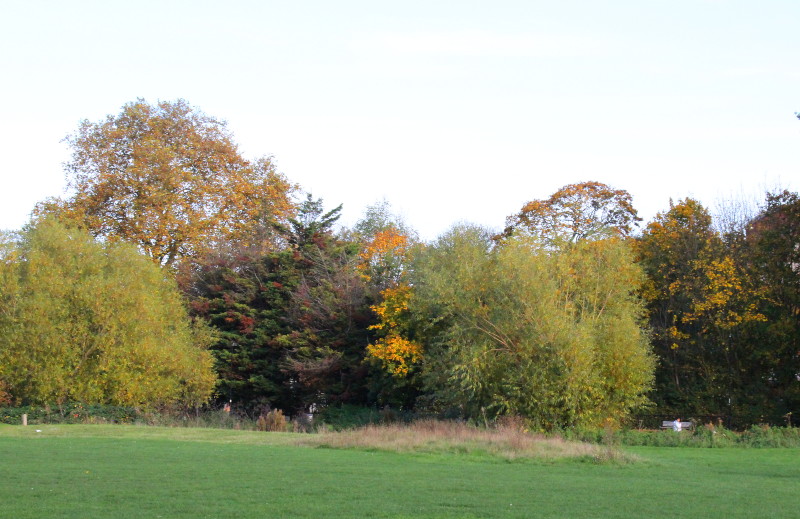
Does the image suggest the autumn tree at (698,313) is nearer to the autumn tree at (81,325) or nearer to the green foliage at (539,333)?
the green foliage at (539,333)

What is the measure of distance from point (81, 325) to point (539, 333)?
71.9ft

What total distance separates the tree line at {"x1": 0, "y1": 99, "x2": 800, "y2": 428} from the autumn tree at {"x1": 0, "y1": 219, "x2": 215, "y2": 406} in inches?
4.2

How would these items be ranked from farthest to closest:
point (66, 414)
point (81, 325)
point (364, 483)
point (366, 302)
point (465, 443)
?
point (366, 302)
point (81, 325)
point (66, 414)
point (465, 443)
point (364, 483)

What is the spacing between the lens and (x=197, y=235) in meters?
48.2

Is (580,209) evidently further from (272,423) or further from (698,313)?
(272,423)

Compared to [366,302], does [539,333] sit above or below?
below

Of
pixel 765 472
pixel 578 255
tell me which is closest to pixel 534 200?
pixel 578 255

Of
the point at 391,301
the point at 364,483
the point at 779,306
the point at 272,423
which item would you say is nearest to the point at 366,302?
the point at 391,301

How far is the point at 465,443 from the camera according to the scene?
25219 millimetres

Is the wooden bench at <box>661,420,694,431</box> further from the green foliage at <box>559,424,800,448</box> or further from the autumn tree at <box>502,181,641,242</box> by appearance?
the autumn tree at <box>502,181,641,242</box>

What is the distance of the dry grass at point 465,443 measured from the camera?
23625 millimetres

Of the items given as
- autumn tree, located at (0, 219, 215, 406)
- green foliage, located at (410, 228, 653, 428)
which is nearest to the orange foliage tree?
green foliage, located at (410, 228, 653, 428)

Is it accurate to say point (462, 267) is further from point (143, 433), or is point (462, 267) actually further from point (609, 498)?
point (609, 498)

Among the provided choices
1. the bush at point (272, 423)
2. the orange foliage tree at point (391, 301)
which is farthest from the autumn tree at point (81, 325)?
the orange foliage tree at point (391, 301)
